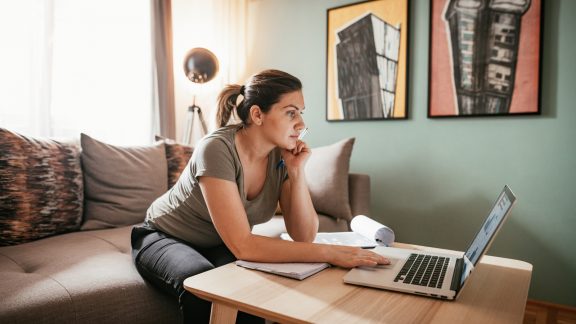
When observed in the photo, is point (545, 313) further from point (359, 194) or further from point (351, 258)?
point (351, 258)

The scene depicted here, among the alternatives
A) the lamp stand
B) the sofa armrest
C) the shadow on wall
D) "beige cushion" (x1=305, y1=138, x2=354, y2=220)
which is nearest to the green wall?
the shadow on wall

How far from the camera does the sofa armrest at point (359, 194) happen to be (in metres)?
2.21

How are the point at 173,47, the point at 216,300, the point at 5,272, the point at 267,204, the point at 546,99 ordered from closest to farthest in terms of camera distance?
the point at 216,300
the point at 5,272
the point at 267,204
the point at 546,99
the point at 173,47

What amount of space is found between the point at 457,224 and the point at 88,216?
1.93 metres

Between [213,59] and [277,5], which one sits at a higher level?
[277,5]

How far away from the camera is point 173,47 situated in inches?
113

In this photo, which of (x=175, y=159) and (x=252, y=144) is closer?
(x=252, y=144)

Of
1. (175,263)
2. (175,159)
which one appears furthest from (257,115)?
(175,159)

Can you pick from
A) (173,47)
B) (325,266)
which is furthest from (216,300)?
(173,47)

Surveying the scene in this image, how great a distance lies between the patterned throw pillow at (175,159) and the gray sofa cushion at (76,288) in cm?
68

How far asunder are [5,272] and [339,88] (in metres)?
2.05

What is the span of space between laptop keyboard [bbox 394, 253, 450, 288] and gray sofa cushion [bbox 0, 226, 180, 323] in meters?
0.77

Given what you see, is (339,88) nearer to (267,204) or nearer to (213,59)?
(213,59)

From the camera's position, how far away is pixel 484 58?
6.99 feet
